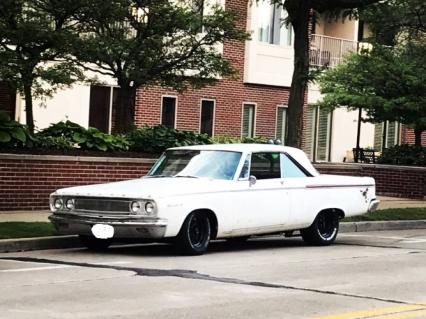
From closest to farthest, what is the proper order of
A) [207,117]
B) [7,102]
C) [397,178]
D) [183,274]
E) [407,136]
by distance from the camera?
[183,274]
[7,102]
[397,178]
[207,117]
[407,136]

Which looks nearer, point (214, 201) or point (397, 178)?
point (214, 201)

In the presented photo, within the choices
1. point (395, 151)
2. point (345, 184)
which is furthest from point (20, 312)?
point (395, 151)

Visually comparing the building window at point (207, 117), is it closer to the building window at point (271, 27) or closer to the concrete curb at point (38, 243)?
the building window at point (271, 27)

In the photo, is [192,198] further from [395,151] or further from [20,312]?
[395,151]

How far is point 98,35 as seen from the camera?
1692 cm

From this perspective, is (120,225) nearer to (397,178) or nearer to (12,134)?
(12,134)

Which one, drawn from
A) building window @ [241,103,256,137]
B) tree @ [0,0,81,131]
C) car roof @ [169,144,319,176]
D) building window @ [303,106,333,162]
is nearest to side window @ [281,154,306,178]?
car roof @ [169,144,319,176]

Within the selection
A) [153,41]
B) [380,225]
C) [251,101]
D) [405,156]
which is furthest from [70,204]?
[251,101]

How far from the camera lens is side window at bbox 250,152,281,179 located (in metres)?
12.6

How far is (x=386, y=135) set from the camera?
36.8 meters

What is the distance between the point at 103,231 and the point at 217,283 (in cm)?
255

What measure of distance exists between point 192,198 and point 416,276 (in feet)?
10.4

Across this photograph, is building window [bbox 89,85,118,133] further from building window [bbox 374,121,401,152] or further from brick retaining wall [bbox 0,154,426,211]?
building window [bbox 374,121,401,152]

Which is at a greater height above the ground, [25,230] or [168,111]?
[168,111]
